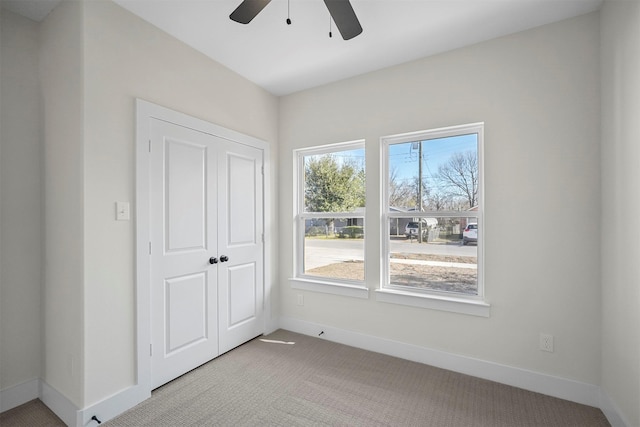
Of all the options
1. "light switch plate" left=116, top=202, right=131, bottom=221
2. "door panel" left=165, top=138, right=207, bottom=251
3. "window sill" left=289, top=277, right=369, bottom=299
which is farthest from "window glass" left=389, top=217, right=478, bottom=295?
"light switch plate" left=116, top=202, right=131, bottom=221

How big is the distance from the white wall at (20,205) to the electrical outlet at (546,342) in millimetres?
3798

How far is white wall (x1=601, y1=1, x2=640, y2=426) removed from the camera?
5.41ft

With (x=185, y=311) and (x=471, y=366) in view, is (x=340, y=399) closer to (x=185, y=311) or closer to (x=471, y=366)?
(x=471, y=366)

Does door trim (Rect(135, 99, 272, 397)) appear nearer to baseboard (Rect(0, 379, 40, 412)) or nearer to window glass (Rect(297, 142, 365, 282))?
baseboard (Rect(0, 379, 40, 412))

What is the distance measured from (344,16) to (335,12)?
0.19ft

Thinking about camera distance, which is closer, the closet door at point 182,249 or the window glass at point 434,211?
the closet door at point 182,249

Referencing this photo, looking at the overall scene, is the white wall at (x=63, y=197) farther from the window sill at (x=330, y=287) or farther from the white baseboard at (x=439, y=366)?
the window sill at (x=330, y=287)

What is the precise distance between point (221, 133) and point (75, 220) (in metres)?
1.37

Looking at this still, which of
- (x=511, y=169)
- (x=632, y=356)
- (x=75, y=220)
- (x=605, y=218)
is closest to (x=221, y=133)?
(x=75, y=220)

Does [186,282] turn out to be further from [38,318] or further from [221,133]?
[221,133]

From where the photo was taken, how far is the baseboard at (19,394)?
6.72 ft

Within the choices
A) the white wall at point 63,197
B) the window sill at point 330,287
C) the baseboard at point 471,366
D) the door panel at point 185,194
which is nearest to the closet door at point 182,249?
the door panel at point 185,194

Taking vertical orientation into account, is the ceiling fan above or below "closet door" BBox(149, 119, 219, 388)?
above

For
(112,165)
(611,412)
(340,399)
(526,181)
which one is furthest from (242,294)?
(611,412)
